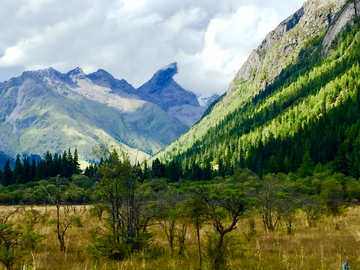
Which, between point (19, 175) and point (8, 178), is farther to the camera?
point (8, 178)

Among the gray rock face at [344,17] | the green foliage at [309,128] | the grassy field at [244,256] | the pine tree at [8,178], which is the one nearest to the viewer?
the grassy field at [244,256]

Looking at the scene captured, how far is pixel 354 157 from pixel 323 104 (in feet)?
224

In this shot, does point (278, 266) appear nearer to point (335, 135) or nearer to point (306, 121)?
point (335, 135)

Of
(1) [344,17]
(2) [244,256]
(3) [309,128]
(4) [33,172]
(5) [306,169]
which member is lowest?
(2) [244,256]

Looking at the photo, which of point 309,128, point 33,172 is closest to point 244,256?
point 33,172

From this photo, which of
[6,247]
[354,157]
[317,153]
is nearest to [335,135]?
[317,153]

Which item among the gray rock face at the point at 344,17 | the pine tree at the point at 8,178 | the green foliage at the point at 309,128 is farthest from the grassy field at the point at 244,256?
the gray rock face at the point at 344,17

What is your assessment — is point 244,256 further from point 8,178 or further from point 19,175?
point 8,178

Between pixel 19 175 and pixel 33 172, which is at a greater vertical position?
pixel 33 172

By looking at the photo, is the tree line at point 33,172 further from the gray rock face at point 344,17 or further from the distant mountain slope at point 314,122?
the gray rock face at point 344,17

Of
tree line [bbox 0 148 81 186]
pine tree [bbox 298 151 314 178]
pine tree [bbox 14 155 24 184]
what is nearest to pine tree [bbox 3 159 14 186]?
tree line [bbox 0 148 81 186]

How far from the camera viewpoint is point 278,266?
38.9 feet

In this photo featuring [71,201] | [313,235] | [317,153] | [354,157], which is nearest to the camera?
[313,235]

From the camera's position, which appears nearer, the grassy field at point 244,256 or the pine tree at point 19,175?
the grassy field at point 244,256
